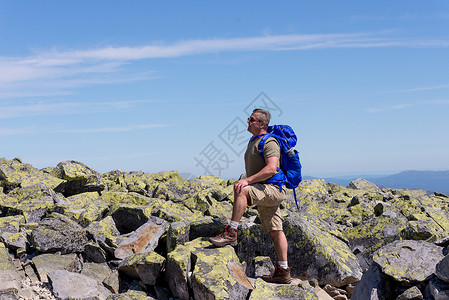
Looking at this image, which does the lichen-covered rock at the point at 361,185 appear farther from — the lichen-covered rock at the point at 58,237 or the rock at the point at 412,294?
the lichen-covered rock at the point at 58,237

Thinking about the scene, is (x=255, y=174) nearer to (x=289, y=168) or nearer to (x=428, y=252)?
(x=289, y=168)

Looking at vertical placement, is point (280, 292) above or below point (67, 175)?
below

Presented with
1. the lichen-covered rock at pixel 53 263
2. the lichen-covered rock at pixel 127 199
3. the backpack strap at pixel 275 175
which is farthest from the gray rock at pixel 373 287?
the lichen-covered rock at pixel 127 199

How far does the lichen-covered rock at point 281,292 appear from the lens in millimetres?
9920

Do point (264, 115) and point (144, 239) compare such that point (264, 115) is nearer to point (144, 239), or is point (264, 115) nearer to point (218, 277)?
point (218, 277)

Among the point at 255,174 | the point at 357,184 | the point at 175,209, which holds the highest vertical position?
the point at 255,174

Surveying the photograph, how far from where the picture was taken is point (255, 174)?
33.5 ft

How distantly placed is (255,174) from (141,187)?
496 inches

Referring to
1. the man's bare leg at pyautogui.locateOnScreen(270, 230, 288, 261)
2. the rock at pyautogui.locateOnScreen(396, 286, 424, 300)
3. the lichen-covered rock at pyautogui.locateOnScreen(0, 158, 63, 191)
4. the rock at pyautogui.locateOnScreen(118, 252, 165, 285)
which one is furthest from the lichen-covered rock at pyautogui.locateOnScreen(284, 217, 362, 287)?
the lichen-covered rock at pyautogui.locateOnScreen(0, 158, 63, 191)

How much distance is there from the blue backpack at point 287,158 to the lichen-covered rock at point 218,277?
240 cm

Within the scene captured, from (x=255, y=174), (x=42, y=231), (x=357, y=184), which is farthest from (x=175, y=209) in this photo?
(x=357, y=184)

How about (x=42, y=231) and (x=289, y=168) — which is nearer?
(x=289, y=168)

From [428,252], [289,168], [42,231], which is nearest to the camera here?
[428,252]

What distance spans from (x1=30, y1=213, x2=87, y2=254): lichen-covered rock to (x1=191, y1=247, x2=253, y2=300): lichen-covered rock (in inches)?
165
